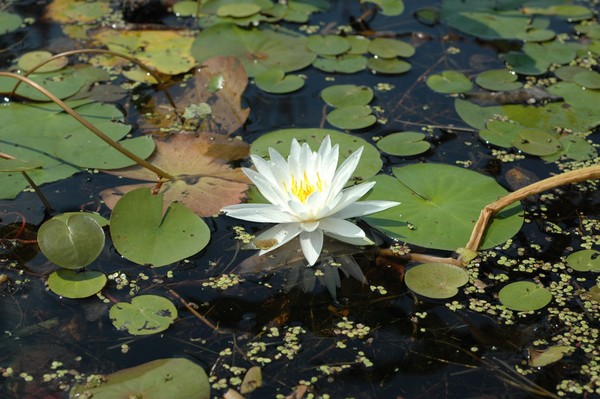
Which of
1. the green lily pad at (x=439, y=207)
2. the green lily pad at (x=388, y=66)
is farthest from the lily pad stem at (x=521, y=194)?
the green lily pad at (x=388, y=66)

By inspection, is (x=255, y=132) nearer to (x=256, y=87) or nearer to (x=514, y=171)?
(x=256, y=87)

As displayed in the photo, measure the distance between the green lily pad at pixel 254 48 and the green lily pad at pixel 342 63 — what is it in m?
0.07

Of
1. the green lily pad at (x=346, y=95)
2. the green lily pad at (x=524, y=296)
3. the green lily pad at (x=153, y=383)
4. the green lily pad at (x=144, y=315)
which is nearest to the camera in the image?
the green lily pad at (x=153, y=383)

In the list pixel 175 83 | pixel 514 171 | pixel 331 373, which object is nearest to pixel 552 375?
pixel 331 373

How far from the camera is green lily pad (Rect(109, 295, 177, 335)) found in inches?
119

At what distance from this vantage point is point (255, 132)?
14.2 ft

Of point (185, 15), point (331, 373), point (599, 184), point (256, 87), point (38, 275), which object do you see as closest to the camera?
point (331, 373)

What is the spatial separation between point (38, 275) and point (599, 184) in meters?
2.79

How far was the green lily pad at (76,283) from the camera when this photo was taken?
3213mm

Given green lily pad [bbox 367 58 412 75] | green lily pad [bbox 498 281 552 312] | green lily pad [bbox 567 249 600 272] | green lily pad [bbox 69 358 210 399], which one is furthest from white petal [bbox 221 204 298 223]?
green lily pad [bbox 367 58 412 75]

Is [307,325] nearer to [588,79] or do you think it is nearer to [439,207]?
[439,207]

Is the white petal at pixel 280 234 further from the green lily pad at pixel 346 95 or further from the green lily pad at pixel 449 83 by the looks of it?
the green lily pad at pixel 449 83

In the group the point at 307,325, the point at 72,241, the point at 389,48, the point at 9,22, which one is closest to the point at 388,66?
the point at 389,48

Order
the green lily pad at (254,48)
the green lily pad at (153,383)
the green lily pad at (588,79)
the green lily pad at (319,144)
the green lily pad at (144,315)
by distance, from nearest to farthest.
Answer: the green lily pad at (153,383) → the green lily pad at (144,315) → the green lily pad at (319,144) → the green lily pad at (588,79) → the green lily pad at (254,48)
